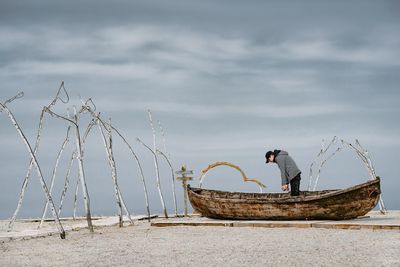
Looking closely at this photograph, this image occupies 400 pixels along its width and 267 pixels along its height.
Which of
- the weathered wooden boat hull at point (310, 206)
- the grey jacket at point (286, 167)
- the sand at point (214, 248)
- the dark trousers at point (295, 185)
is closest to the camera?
the sand at point (214, 248)

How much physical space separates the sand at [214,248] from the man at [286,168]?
2365 mm

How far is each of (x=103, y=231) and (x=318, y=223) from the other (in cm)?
525

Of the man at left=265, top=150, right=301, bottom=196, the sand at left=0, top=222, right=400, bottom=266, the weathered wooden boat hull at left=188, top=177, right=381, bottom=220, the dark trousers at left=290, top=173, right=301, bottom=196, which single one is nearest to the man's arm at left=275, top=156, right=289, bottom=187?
the man at left=265, top=150, right=301, bottom=196

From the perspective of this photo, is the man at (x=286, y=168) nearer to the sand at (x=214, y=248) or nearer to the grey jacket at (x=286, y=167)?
the grey jacket at (x=286, y=167)

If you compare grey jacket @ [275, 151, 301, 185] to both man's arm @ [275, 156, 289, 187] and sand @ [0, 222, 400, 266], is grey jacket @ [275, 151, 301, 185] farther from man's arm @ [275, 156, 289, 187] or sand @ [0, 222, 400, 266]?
sand @ [0, 222, 400, 266]

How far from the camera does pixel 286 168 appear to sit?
1435cm

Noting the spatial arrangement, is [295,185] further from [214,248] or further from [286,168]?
[214,248]

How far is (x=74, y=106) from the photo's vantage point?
1296cm

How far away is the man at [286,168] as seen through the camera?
47.0 feet

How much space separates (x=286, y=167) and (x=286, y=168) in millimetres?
27

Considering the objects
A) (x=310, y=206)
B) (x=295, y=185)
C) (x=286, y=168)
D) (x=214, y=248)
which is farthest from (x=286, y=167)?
(x=214, y=248)

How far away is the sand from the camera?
8305 mm

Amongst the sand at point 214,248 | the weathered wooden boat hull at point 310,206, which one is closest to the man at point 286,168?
the weathered wooden boat hull at point 310,206

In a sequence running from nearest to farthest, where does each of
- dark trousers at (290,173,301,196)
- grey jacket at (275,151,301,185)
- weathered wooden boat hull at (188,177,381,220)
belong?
weathered wooden boat hull at (188,177,381,220), grey jacket at (275,151,301,185), dark trousers at (290,173,301,196)
